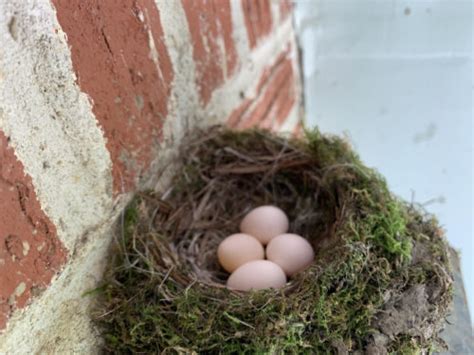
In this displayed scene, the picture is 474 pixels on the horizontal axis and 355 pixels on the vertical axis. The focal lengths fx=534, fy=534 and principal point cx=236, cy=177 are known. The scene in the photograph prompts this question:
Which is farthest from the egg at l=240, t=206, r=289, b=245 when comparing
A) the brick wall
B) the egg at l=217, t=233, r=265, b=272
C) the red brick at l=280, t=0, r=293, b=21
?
the red brick at l=280, t=0, r=293, b=21

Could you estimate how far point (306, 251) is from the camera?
759 mm

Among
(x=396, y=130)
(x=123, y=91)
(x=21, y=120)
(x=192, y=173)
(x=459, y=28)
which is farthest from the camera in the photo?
(x=396, y=130)

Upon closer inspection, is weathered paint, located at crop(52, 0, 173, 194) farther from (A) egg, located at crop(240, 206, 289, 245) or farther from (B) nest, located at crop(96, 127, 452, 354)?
(A) egg, located at crop(240, 206, 289, 245)

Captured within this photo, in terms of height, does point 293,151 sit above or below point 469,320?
above

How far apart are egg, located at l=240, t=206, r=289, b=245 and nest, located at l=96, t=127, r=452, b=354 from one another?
38 millimetres

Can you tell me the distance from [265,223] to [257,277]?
129 millimetres

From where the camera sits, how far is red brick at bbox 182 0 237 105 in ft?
2.75

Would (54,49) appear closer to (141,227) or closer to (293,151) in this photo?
(141,227)

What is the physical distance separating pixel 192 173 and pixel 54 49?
0.35 metres

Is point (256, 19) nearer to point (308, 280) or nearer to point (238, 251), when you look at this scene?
point (238, 251)

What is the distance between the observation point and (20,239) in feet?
1.69

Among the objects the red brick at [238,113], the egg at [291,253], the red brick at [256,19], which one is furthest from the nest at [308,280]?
the red brick at [256,19]

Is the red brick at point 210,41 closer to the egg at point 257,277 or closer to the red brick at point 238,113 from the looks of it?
the red brick at point 238,113

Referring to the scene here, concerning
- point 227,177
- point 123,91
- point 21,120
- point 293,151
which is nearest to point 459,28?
point 293,151
